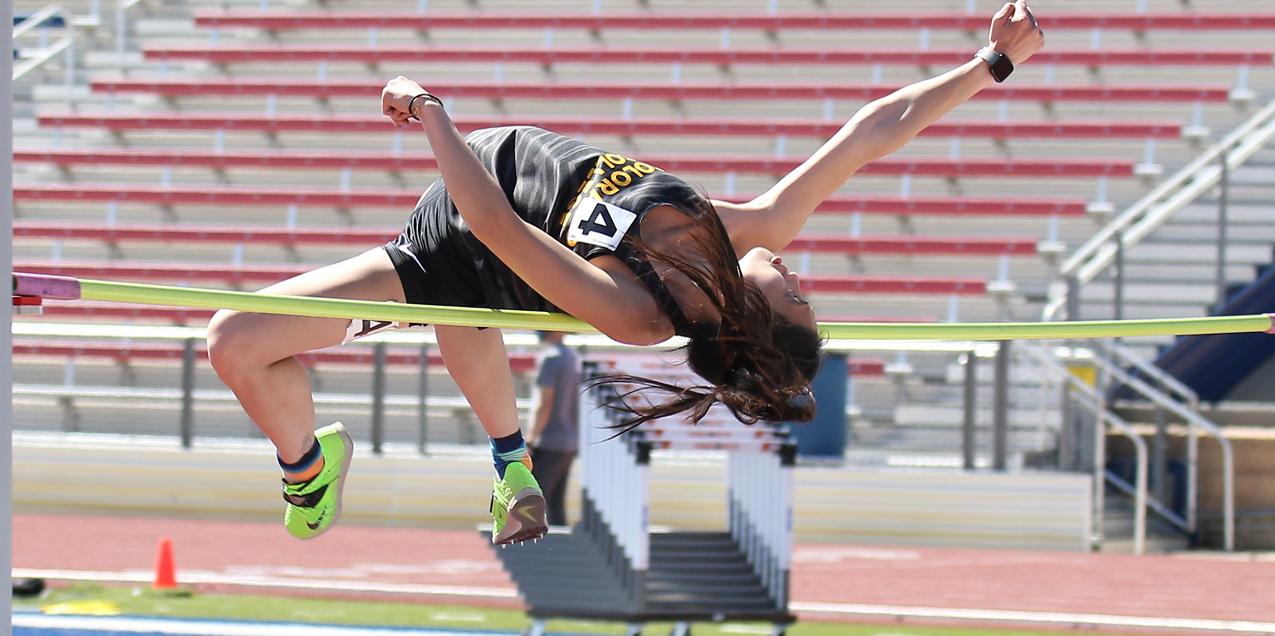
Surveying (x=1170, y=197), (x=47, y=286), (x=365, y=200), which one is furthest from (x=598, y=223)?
(x=365, y=200)

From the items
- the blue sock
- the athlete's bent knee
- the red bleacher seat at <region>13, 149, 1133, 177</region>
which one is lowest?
the blue sock

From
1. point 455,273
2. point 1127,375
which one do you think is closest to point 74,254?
point 1127,375

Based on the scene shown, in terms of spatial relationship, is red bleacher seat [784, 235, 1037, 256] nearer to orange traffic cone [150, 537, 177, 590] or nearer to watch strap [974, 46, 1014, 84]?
orange traffic cone [150, 537, 177, 590]

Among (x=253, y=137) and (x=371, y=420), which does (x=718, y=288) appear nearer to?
(x=371, y=420)

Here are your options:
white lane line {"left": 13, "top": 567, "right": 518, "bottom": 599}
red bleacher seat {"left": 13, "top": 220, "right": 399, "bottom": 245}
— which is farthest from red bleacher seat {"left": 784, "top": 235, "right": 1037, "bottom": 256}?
white lane line {"left": 13, "top": 567, "right": 518, "bottom": 599}

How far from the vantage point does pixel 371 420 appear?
731 cm

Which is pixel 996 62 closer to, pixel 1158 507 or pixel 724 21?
pixel 1158 507

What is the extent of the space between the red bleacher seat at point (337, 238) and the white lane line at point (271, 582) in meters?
3.69

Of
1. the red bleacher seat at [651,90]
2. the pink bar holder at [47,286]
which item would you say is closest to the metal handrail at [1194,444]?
the red bleacher seat at [651,90]

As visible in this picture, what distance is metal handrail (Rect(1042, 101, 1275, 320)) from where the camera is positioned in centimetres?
803

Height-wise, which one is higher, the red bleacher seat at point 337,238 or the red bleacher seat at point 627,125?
the red bleacher seat at point 627,125

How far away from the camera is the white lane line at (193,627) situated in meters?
4.75

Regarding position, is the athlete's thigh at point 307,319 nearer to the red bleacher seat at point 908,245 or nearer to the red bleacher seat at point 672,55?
the red bleacher seat at point 908,245

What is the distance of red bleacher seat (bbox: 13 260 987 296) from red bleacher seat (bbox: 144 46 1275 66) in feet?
6.82
